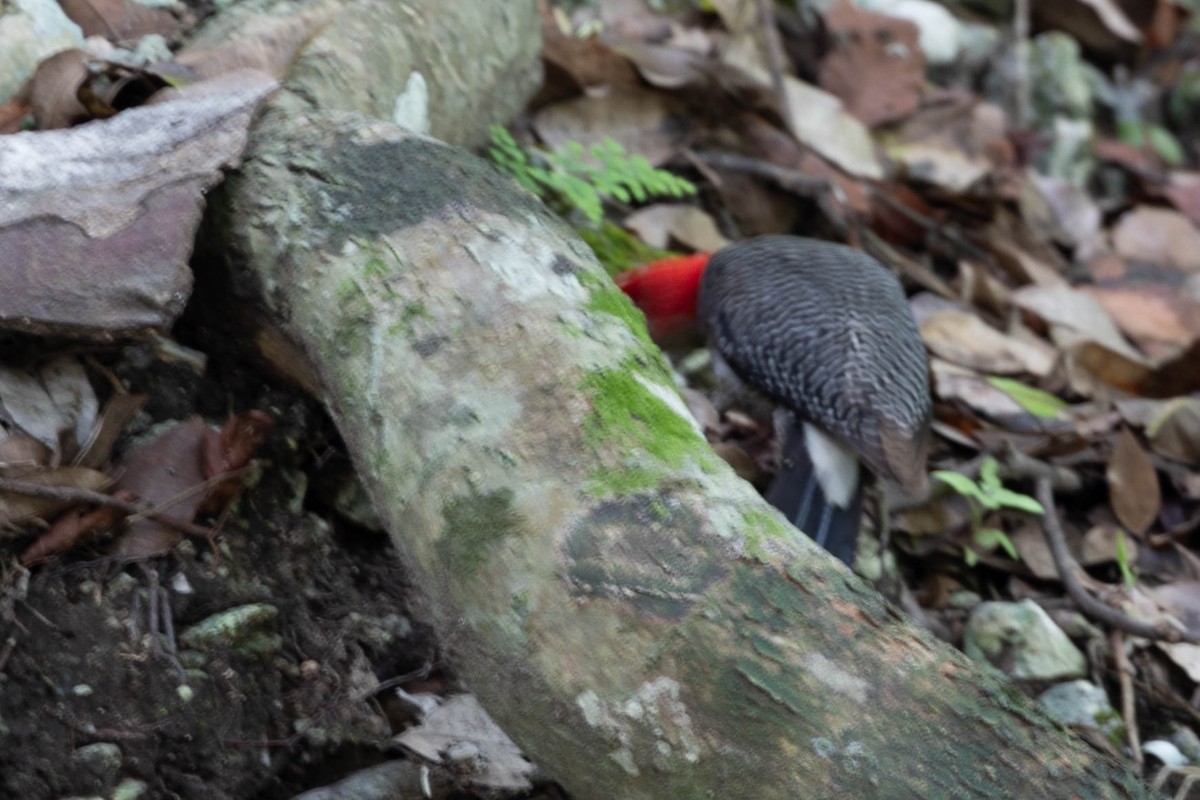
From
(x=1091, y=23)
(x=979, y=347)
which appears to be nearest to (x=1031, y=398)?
(x=979, y=347)

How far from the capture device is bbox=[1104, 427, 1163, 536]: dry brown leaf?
12.4ft

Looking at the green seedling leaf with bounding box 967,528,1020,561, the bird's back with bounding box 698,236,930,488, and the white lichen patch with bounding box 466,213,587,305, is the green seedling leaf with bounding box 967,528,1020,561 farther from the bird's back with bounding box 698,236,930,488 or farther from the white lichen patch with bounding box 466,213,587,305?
the white lichen patch with bounding box 466,213,587,305

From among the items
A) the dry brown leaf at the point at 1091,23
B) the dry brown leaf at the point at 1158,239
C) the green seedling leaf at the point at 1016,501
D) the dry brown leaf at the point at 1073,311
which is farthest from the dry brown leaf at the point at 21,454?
the dry brown leaf at the point at 1091,23

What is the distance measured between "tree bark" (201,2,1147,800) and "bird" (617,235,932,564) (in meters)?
1.26

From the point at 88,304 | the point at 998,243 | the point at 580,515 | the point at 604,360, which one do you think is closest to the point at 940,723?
the point at 580,515

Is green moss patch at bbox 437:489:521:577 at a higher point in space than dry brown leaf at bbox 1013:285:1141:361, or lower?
higher

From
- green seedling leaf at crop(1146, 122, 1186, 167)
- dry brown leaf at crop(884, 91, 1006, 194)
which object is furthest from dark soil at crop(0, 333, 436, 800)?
green seedling leaf at crop(1146, 122, 1186, 167)

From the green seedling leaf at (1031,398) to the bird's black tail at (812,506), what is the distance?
0.74m

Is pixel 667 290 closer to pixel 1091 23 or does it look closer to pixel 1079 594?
pixel 1079 594

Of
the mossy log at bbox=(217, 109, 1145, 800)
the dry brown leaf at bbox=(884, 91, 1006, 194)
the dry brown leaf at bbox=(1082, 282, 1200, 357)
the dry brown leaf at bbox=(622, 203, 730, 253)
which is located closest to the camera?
the mossy log at bbox=(217, 109, 1145, 800)

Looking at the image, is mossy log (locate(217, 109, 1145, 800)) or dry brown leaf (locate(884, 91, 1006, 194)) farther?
dry brown leaf (locate(884, 91, 1006, 194))

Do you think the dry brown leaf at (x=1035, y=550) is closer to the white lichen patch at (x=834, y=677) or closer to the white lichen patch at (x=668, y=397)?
the white lichen patch at (x=668, y=397)

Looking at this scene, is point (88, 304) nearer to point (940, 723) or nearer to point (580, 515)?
point (580, 515)

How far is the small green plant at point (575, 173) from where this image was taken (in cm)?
360
